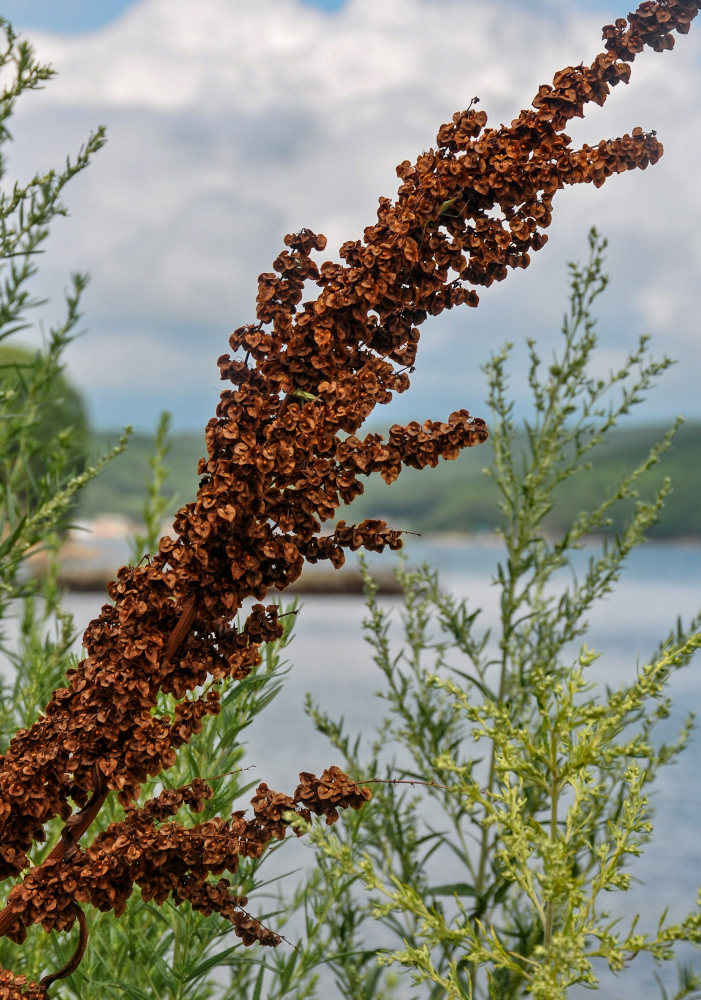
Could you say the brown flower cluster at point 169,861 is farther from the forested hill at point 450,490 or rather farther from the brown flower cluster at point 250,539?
the forested hill at point 450,490

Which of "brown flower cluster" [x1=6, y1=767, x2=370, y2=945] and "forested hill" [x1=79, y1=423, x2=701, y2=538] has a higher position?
"forested hill" [x1=79, y1=423, x2=701, y2=538]

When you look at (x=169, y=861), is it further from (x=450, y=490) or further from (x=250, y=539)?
(x=450, y=490)

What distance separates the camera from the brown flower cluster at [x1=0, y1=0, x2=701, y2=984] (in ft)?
3.94

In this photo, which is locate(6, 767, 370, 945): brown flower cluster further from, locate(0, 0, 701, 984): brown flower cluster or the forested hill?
the forested hill

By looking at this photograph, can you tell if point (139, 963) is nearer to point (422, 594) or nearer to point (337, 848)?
point (337, 848)

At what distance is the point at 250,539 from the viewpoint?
1.21 meters

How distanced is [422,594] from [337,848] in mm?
1749

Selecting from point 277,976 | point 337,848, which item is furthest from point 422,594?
point 337,848

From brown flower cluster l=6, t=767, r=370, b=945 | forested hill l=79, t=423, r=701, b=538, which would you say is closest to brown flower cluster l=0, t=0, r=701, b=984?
brown flower cluster l=6, t=767, r=370, b=945

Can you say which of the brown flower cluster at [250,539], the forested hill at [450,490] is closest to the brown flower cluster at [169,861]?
the brown flower cluster at [250,539]

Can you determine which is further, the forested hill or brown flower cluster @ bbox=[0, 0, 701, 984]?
the forested hill

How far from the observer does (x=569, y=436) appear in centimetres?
289

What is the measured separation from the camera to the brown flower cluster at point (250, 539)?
1.20m

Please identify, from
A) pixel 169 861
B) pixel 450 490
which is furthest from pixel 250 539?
pixel 450 490
